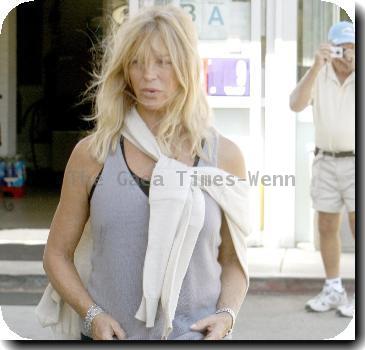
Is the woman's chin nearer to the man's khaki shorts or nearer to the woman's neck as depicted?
the woman's neck

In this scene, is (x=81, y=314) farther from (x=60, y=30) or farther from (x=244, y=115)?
(x=60, y=30)

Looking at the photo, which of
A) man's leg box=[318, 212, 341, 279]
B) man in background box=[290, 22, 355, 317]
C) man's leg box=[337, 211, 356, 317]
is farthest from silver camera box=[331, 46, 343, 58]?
man's leg box=[318, 212, 341, 279]

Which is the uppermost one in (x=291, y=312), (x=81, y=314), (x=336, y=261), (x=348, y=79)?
(x=348, y=79)

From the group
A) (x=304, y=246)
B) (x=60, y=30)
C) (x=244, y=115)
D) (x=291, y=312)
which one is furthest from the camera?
(x=60, y=30)

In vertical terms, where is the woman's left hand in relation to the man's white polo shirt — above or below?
below

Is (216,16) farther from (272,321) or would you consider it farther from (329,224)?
(272,321)

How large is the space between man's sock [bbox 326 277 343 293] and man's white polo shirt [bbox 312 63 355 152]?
0.83 m

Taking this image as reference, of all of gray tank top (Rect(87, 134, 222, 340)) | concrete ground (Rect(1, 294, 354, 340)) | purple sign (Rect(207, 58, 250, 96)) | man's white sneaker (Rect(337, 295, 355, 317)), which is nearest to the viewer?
gray tank top (Rect(87, 134, 222, 340))

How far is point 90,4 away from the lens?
38.0 feet

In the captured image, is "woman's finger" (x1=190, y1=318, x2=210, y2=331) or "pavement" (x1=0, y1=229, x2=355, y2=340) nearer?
"woman's finger" (x1=190, y1=318, x2=210, y2=331)

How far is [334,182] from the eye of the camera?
4.52 metres

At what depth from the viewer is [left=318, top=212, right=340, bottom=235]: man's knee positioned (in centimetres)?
479

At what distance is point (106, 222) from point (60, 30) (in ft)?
36.2

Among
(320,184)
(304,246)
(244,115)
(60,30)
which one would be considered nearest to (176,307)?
(320,184)
